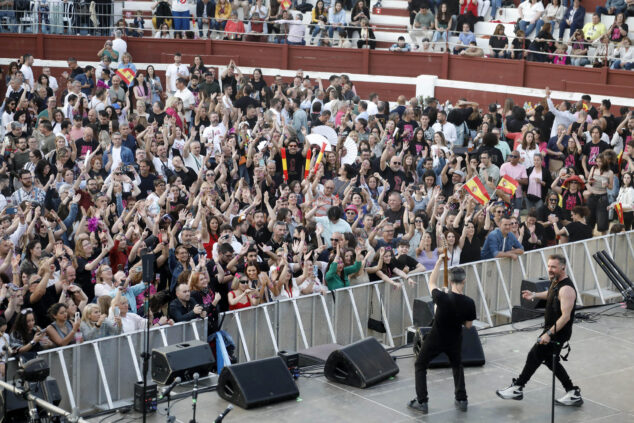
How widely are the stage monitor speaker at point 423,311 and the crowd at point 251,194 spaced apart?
797 millimetres

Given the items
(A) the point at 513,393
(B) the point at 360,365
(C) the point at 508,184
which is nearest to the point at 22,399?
(B) the point at 360,365

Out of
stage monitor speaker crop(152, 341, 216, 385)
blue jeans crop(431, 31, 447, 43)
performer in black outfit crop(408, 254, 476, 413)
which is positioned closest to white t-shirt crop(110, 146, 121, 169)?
stage monitor speaker crop(152, 341, 216, 385)

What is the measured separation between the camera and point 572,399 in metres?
12.4

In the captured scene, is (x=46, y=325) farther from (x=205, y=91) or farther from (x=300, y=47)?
(x=300, y=47)

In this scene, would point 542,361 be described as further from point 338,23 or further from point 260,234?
point 338,23

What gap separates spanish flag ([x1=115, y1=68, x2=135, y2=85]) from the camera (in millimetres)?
24719

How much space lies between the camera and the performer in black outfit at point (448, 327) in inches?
463

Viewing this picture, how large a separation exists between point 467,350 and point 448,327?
6.80ft

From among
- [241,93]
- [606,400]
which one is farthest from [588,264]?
[241,93]

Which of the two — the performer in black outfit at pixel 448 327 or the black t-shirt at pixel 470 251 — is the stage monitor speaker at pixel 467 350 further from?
the black t-shirt at pixel 470 251

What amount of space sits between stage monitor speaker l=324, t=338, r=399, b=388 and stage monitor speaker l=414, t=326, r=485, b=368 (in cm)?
64

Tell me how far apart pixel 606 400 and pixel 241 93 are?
13976 mm

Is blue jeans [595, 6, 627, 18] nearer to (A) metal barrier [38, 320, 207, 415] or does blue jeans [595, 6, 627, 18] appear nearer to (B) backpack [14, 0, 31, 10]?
(B) backpack [14, 0, 31, 10]

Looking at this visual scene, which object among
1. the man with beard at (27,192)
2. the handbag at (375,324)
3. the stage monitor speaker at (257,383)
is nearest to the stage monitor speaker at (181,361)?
the stage monitor speaker at (257,383)
